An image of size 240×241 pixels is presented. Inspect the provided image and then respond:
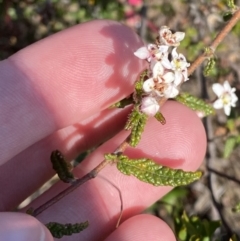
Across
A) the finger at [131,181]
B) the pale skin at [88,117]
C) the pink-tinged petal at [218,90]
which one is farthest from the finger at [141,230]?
the pink-tinged petal at [218,90]

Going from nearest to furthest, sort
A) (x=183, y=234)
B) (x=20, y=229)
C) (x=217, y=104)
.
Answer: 1. (x=20, y=229)
2. (x=183, y=234)
3. (x=217, y=104)

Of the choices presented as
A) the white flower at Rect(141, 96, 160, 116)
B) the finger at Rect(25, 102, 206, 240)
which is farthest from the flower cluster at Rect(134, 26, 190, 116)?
the finger at Rect(25, 102, 206, 240)

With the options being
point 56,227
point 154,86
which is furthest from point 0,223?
point 154,86

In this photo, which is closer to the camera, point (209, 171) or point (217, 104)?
point (217, 104)

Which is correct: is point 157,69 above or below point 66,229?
above

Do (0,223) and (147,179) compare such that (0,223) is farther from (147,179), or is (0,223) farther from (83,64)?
(83,64)

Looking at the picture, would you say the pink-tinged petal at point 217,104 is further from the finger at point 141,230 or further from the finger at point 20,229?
the finger at point 20,229

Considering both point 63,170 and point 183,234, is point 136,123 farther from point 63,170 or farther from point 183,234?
point 183,234

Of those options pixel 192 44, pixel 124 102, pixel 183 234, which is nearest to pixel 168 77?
pixel 124 102
